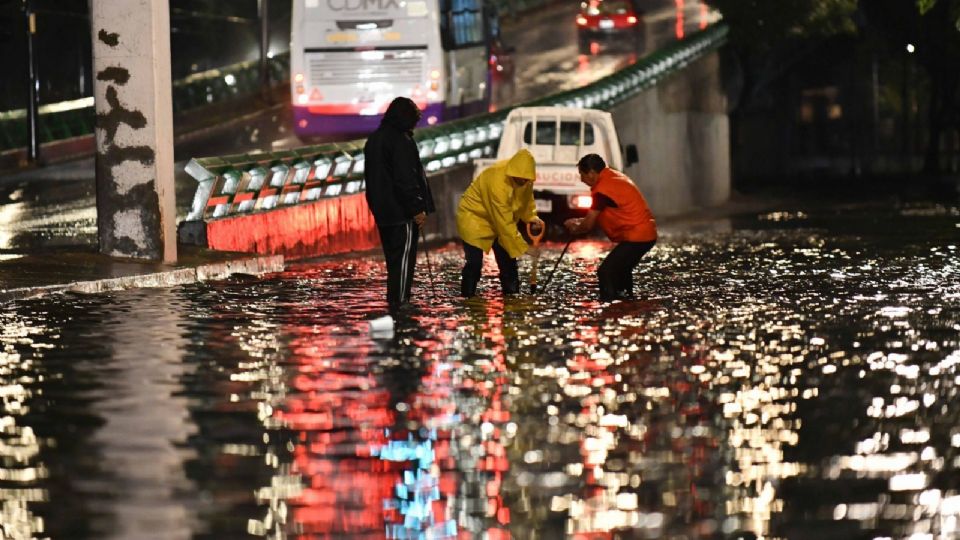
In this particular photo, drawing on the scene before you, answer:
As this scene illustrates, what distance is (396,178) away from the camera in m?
15.9

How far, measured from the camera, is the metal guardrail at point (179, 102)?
44531 millimetres

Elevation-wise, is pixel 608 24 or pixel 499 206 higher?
pixel 608 24

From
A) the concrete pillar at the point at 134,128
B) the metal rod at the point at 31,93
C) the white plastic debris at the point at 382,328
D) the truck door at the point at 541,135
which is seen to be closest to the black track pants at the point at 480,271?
the white plastic debris at the point at 382,328

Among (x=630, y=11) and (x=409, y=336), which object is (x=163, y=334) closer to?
(x=409, y=336)

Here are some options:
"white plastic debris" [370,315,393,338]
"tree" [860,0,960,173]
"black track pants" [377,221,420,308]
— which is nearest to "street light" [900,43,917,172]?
"tree" [860,0,960,173]

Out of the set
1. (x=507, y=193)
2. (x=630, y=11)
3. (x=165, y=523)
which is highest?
(x=630, y=11)

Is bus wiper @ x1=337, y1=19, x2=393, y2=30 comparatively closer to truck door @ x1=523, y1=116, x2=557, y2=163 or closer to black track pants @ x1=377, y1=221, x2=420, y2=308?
truck door @ x1=523, y1=116, x2=557, y2=163

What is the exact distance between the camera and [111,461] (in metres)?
8.21

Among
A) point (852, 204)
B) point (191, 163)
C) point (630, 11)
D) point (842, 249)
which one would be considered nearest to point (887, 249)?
point (842, 249)

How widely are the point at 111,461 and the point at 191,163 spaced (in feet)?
53.0

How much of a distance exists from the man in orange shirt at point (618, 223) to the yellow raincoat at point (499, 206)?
1.83 ft

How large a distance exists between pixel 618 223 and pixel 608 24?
46016mm

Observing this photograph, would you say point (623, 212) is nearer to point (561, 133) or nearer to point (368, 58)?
point (561, 133)

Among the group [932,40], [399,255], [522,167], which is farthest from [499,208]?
[932,40]
